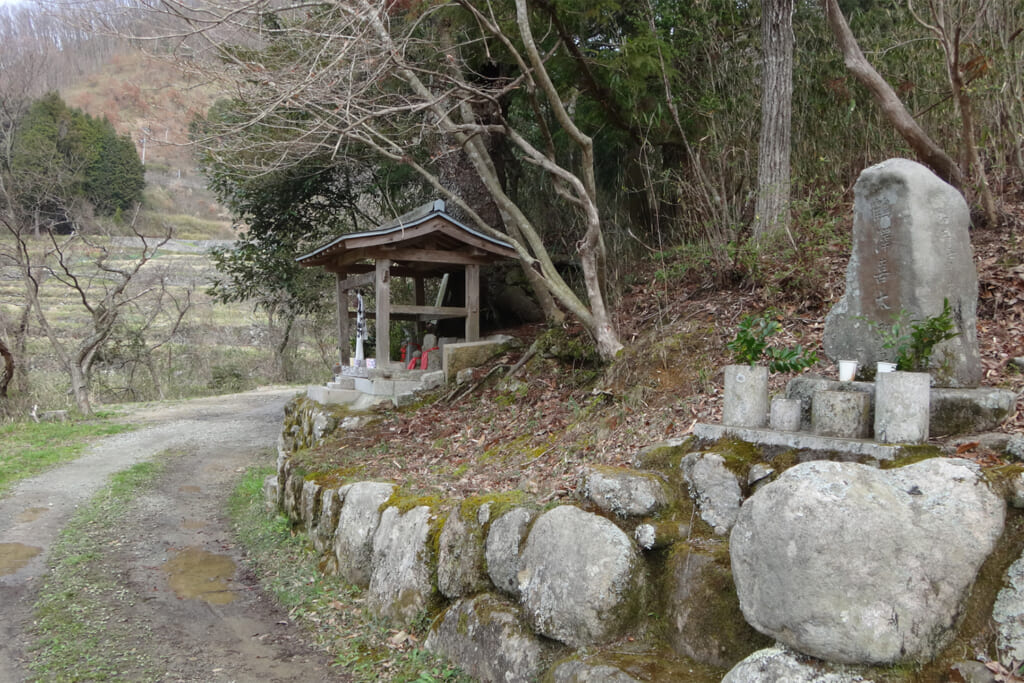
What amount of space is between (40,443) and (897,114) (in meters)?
14.0

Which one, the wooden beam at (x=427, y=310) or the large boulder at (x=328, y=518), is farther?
the wooden beam at (x=427, y=310)

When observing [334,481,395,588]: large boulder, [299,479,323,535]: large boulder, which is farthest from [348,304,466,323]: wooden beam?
[334,481,395,588]: large boulder

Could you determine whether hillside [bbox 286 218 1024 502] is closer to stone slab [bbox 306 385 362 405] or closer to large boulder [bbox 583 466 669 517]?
large boulder [bbox 583 466 669 517]

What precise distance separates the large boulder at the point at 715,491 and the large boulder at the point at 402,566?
211 centimetres

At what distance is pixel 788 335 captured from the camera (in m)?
6.01

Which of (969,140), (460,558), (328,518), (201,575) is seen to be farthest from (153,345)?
(969,140)

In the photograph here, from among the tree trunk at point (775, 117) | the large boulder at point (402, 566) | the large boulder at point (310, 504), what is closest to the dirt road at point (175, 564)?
the large boulder at point (402, 566)

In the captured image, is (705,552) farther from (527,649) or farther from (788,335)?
(788,335)

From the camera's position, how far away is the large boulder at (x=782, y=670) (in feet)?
9.04

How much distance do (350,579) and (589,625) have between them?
299 cm

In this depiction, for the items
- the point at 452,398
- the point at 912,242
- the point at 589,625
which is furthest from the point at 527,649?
the point at 452,398

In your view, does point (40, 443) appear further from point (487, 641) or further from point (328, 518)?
point (487, 641)

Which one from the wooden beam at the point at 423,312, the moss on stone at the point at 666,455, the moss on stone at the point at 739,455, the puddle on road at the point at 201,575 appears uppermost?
the wooden beam at the point at 423,312

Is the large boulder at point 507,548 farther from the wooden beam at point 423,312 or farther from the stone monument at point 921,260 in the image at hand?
the wooden beam at point 423,312
